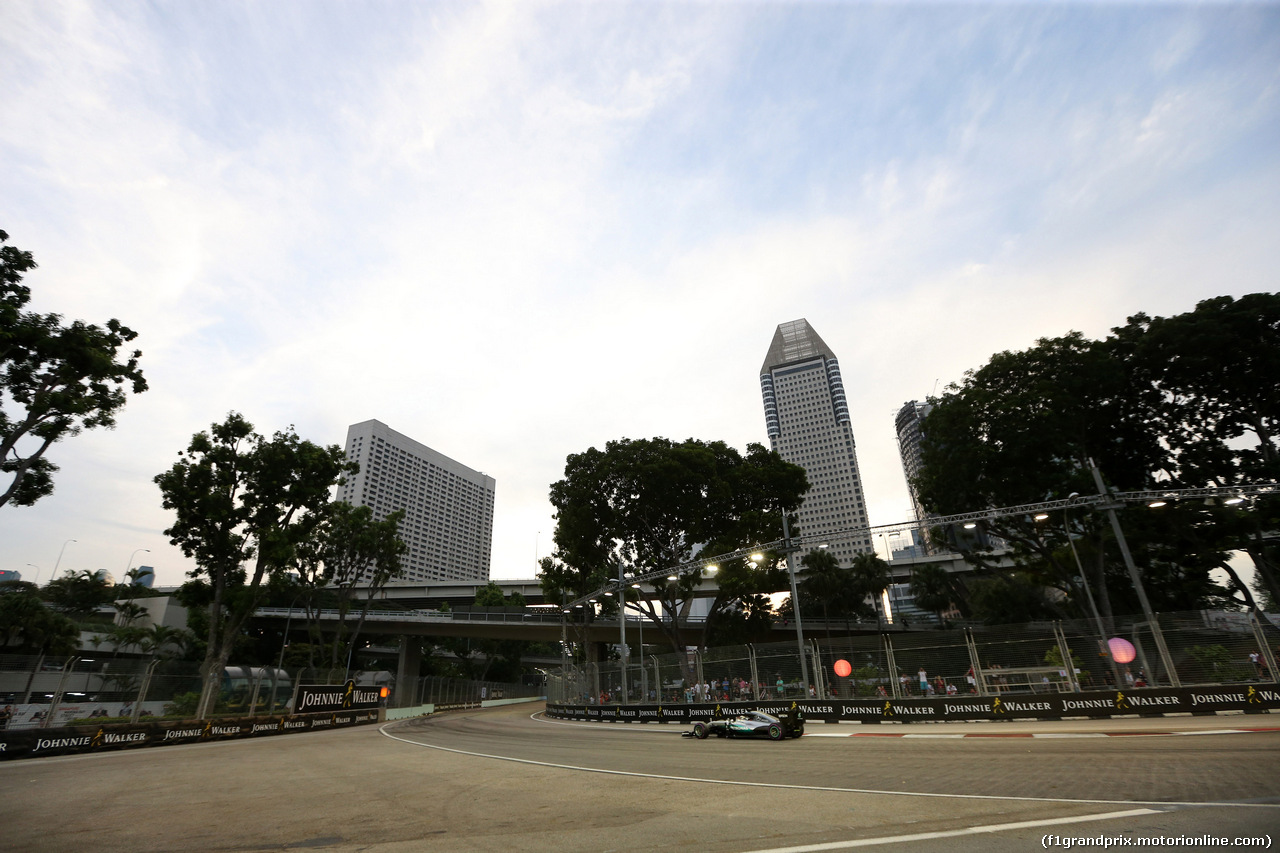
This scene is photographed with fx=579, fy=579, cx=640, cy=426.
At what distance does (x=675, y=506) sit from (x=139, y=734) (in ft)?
93.7

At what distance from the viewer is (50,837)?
7.41 metres

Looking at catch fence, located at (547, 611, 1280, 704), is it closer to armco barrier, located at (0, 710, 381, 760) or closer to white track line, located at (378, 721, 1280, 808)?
white track line, located at (378, 721, 1280, 808)

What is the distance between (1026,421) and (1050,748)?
2459 centimetres

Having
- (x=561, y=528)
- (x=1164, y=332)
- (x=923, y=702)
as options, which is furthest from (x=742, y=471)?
(x=1164, y=332)

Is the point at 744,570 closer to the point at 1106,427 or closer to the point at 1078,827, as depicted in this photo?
the point at 1106,427

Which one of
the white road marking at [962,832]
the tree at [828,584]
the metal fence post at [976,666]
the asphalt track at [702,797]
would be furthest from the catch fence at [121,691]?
the tree at [828,584]

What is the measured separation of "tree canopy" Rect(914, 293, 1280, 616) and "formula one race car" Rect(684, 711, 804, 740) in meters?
21.0

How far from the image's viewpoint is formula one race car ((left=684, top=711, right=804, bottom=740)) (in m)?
18.5

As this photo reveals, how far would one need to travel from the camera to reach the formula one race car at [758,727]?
18470 millimetres

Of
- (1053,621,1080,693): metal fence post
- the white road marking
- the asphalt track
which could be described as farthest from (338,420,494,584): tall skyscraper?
the white road marking

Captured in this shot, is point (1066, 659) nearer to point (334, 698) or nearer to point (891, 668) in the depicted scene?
point (891, 668)

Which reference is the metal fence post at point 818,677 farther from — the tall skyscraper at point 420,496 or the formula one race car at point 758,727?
the tall skyscraper at point 420,496

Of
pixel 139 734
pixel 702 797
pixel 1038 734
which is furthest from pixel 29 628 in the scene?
pixel 1038 734

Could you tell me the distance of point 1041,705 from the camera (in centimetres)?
2044
